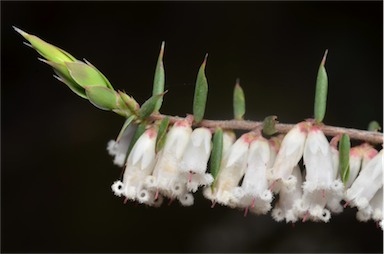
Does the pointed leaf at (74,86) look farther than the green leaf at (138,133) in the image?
No

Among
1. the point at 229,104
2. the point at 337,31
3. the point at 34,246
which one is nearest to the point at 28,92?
the point at 34,246

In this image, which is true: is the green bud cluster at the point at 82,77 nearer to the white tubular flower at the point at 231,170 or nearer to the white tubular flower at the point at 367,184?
the white tubular flower at the point at 231,170

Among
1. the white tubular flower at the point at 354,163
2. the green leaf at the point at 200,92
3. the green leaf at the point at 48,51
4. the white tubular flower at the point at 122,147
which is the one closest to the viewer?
the green leaf at the point at 48,51

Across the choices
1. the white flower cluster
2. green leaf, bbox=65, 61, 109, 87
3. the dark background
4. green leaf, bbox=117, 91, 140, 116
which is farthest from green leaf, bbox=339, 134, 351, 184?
the dark background

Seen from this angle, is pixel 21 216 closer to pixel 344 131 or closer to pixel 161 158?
pixel 161 158

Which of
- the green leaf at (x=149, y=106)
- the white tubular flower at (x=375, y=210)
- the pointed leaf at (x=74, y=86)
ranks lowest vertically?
the white tubular flower at (x=375, y=210)

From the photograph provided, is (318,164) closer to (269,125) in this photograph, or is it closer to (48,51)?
(269,125)

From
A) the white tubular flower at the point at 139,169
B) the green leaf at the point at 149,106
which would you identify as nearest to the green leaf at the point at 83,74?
the green leaf at the point at 149,106
